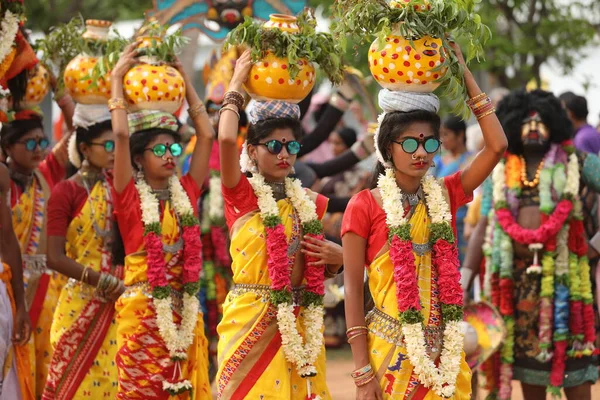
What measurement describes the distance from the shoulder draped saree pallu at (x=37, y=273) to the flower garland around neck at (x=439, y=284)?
3662 millimetres

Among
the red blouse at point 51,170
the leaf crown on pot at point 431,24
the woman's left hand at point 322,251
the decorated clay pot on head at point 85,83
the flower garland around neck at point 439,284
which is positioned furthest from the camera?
the red blouse at point 51,170

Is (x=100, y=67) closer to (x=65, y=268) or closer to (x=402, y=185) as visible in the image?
(x=65, y=268)

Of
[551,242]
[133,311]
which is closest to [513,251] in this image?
[551,242]

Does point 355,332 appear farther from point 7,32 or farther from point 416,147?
point 7,32

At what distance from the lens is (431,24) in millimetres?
5184

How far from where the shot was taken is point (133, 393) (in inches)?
256

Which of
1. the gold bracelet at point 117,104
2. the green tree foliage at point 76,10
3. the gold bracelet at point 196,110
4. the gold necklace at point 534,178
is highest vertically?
the green tree foliage at point 76,10

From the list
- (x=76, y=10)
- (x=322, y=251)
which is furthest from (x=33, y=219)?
(x=76, y=10)

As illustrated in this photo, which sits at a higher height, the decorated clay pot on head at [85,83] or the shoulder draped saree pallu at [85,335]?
the decorated clay pot on head at [85,83]

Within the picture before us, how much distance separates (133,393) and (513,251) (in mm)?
3003

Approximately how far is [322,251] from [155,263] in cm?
114

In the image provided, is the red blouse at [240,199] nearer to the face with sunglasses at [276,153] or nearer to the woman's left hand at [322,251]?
the face with sunglasses at [276,153]

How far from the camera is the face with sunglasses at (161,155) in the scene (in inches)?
268

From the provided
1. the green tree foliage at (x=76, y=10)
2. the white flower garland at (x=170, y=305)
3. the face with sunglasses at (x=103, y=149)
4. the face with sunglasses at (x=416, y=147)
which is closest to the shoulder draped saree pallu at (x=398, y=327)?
the face with sunglasses at (x=416, y=147)
